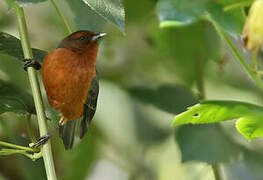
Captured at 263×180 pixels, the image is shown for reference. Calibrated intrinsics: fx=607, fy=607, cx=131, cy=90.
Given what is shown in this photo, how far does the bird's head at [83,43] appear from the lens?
1577 millimetres

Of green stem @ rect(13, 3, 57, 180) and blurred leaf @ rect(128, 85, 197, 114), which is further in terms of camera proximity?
blurred leaf @ rect(128, 85, 197, 114)

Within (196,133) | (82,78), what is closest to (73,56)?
(82,78)

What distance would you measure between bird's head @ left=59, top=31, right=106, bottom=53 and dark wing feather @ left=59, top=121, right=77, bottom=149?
0.66 feet

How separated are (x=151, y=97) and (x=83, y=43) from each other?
0.42 metres

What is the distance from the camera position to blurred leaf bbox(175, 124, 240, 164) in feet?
5.65

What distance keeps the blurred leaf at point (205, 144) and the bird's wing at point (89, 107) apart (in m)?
0.30

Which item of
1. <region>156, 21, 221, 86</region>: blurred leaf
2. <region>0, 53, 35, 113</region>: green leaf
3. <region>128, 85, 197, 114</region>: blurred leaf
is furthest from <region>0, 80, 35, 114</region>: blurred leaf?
<region>156, 21, 221, 86</region>: blurred leaf

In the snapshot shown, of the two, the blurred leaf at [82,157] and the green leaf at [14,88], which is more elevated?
the green leaf at [14,88]

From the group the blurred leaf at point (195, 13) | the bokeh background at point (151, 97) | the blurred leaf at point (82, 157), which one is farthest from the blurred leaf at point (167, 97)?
the blurred leaf at point (195, 13)

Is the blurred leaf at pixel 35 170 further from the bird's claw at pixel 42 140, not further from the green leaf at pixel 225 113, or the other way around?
the green leaf at pixel 225 113

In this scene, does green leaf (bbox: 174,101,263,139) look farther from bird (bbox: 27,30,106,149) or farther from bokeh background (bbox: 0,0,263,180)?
bokeh background (bbox: 0,0,263,180)

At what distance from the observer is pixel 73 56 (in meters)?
1.59

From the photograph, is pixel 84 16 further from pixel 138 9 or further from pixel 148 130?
pixel 148 130

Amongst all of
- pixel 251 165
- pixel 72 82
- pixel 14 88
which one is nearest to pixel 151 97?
pixel 251 165
